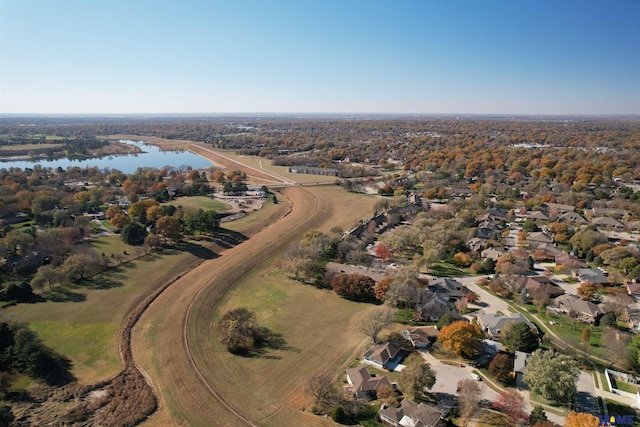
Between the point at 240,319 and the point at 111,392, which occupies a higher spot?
the point at 240,319

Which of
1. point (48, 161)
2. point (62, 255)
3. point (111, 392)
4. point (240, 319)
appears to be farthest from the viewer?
point (48, 161)

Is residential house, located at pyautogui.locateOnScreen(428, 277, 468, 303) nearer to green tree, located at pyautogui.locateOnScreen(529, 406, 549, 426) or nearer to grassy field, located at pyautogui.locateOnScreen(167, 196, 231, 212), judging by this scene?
green tree, located at pyautogui.locateOnScreen(529, 406, 549, 426)

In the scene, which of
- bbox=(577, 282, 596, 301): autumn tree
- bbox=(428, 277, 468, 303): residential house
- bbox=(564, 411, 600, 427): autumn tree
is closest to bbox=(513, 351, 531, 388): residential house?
bbox=(564, 411, 600, 427): autumn tree

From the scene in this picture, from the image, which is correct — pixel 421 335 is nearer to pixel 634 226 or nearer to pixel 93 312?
pixel 93 312

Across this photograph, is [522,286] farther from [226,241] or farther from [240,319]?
[226,241]

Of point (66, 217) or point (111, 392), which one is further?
point (66, 217)

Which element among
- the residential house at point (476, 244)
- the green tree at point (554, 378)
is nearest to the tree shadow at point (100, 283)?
the green tree at point (554, 378)

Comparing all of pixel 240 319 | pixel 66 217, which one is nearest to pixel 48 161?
pixel 66 217
